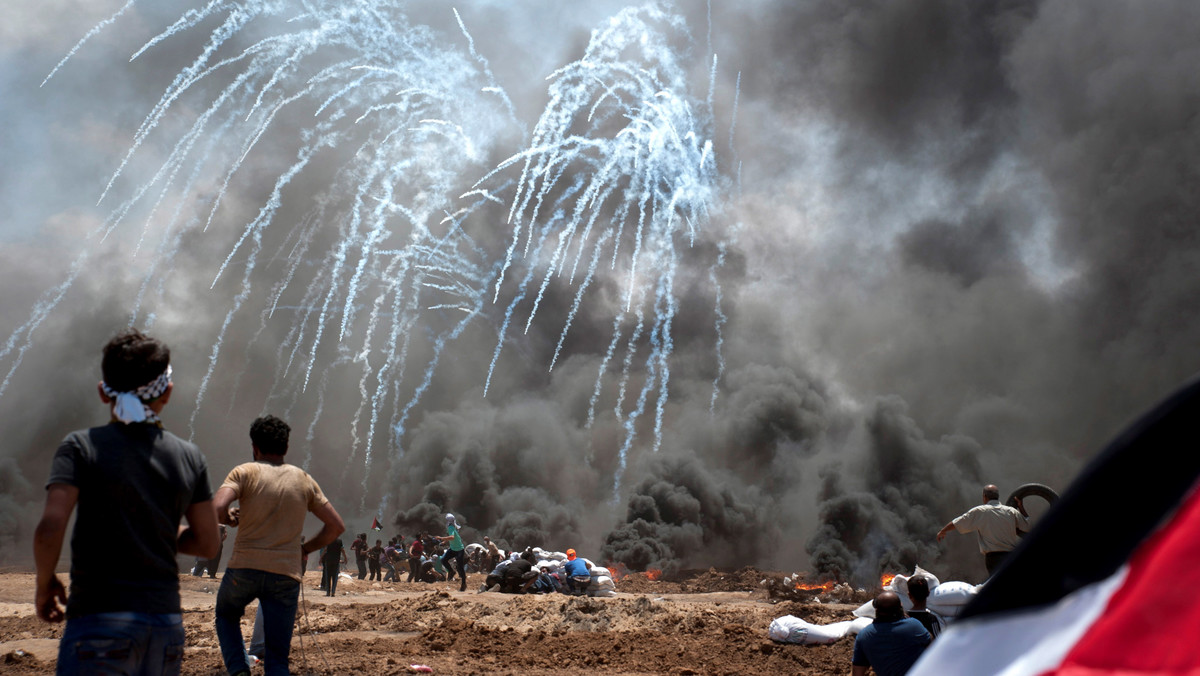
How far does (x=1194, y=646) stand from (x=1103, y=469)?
1.19ft

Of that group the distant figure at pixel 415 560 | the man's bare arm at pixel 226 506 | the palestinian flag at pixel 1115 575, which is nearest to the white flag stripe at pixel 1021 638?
the palestinian flag at pixel 1115 575

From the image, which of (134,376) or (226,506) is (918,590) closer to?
(226,506)

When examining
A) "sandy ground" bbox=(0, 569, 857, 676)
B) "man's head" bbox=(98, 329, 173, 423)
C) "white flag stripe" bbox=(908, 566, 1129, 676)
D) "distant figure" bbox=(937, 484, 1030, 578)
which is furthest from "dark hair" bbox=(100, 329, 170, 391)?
"distant figure" bbox=(937, 484, 1030, 578)

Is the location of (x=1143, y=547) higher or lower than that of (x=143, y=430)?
lower

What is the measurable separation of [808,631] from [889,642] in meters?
5.24

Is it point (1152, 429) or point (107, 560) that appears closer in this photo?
point (1152, 429)

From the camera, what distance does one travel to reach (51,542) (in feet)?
9.04

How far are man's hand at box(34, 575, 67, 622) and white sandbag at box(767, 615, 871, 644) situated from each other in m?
8.95

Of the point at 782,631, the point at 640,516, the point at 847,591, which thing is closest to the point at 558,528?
the point at 640,516

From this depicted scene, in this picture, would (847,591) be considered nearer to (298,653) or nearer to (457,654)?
(457,654)

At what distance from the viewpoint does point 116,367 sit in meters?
2.97

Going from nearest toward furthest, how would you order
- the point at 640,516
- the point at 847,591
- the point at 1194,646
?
the point at 1194,646, the point at 847,591, the point at 640,516

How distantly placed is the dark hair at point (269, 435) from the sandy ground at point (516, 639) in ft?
9.22

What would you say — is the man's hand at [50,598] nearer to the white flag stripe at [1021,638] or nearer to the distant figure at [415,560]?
the white flag stripe at [1021,638]
